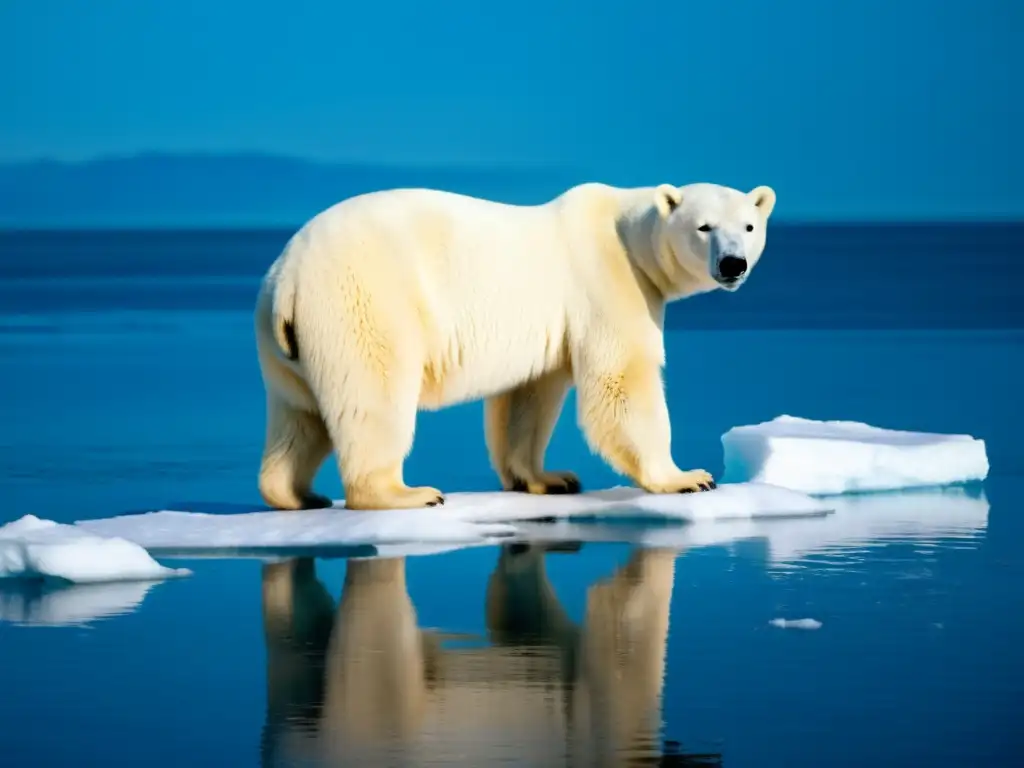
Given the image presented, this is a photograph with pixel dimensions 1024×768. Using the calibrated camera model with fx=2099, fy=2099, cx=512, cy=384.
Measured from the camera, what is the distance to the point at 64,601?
712 centimetres

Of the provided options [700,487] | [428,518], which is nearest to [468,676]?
[428,518]

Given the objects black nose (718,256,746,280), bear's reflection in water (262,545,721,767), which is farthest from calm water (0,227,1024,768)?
black nose (718,256,746,280)

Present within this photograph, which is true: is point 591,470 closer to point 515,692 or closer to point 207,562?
point 207,562

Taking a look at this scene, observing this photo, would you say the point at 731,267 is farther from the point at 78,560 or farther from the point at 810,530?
the point at 78,560

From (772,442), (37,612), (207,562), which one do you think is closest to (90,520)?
(207,562)

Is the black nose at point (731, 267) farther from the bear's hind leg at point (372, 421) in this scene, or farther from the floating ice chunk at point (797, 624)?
the floating ice chunk at point (797, 624)

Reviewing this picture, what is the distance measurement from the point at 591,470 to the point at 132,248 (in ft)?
196

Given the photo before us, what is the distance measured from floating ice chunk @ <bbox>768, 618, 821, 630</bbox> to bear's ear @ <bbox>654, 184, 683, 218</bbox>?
275 cm

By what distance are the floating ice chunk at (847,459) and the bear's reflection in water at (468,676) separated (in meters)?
2.18

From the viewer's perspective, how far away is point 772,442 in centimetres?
994

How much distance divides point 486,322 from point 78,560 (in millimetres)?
2244

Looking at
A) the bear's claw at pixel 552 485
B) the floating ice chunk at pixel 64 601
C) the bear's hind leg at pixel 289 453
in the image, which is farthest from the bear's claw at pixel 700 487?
the floating ice chunk at pixel 64 601

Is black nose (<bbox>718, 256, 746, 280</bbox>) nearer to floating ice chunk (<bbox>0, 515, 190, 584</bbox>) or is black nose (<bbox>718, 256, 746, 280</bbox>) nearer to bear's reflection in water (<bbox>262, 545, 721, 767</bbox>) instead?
bear's reflection in water (<bbox>262, 545, 721, 767</bbox>)

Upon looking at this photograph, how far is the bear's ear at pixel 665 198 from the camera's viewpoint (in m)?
9.09
